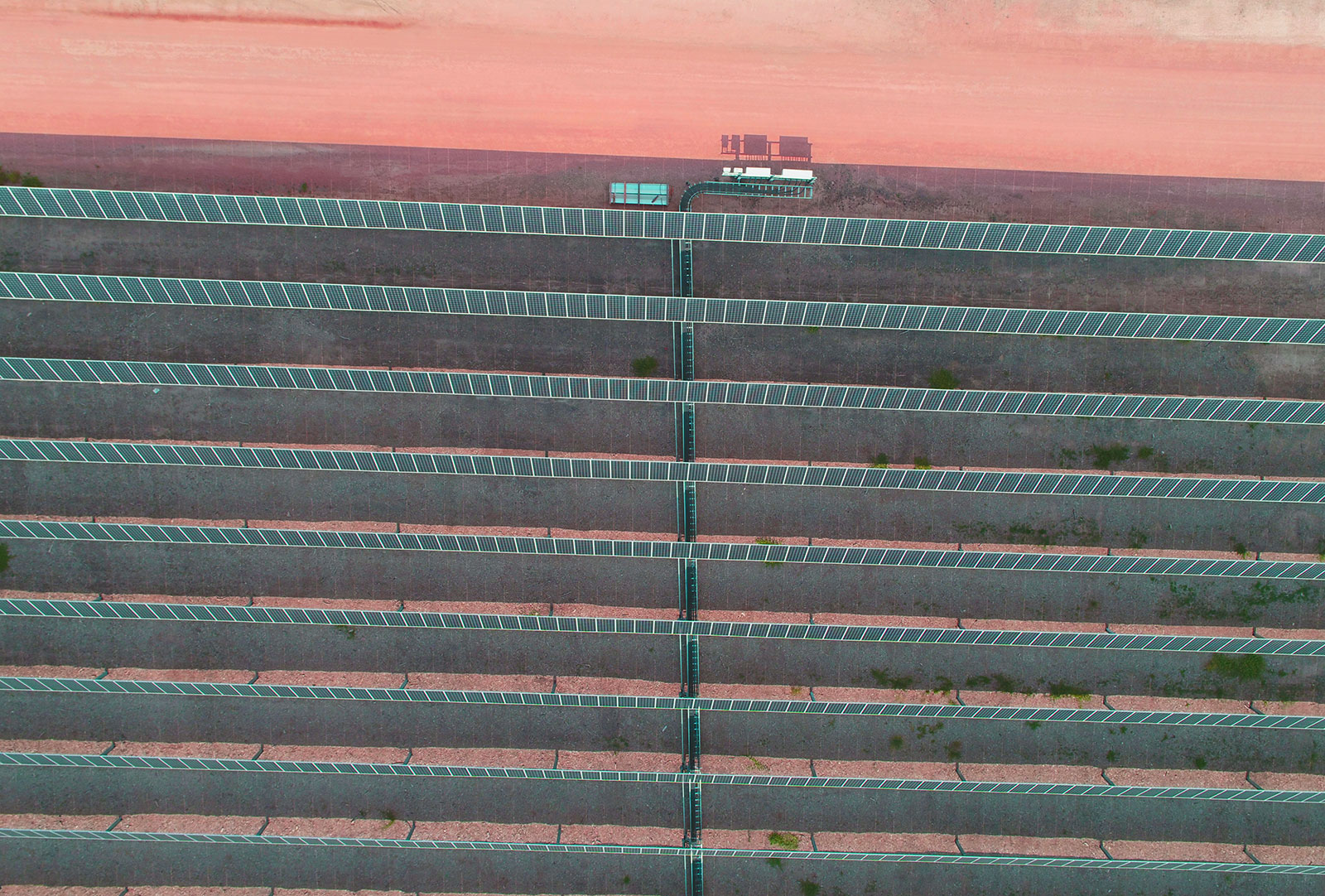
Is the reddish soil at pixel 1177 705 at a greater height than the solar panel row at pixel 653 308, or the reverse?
the solar panel row at pixel 653 308

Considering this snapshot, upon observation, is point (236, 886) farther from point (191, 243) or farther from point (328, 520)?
point (191, 243)

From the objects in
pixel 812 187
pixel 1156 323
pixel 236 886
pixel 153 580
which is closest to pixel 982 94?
pixel 812 187

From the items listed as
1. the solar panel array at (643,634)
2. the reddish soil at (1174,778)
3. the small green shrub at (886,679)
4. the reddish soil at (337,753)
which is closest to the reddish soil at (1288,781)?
the solar panel array at (643,634)

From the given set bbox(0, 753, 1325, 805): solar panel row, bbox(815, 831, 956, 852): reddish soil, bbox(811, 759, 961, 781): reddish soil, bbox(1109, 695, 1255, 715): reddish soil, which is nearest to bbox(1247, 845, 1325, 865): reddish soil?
bbox(0, 753, 1325, 805): solar panel row

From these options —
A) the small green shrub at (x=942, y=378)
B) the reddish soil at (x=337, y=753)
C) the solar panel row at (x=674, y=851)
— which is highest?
the small green shrub at (x=942, y=378)

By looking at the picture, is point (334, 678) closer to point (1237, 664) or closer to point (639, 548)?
point (639, 548)

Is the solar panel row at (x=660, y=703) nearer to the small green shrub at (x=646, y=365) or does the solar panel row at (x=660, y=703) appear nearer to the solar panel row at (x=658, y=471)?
the solar panel row at (x=658, y=471)

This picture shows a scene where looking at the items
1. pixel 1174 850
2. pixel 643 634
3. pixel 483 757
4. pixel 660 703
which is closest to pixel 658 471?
pixel 643 634
